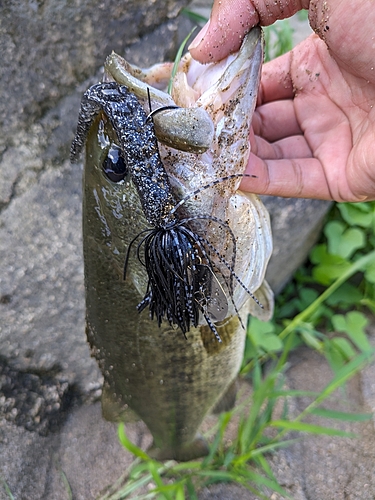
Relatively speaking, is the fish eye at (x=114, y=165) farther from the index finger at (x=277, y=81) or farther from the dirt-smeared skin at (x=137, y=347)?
the index finger at (x=277, y=81)

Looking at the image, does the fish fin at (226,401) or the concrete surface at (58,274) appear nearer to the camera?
the concrete surface at (58,274)

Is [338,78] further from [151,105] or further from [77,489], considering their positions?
[77,489]

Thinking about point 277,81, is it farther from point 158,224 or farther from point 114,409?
point 114,409

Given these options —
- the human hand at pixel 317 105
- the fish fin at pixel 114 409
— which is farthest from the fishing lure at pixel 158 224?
the fish fin at pixel 114 409

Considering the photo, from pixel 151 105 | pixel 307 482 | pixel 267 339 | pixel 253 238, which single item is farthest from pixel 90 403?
pixel 151 105

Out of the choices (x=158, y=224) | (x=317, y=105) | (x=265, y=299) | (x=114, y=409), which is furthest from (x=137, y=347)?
(x=317, y=105)

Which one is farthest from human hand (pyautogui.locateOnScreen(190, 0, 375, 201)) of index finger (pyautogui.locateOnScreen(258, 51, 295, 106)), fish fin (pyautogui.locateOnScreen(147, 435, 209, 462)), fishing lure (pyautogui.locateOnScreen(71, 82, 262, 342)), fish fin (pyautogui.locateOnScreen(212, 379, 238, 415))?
fish fin (pyautogui.locateOnScreen(147, 435, 209, 462))

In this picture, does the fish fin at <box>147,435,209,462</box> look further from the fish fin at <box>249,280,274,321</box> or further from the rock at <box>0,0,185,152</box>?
the rock at <box>0,0,185,152</box>

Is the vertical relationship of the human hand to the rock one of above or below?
below
